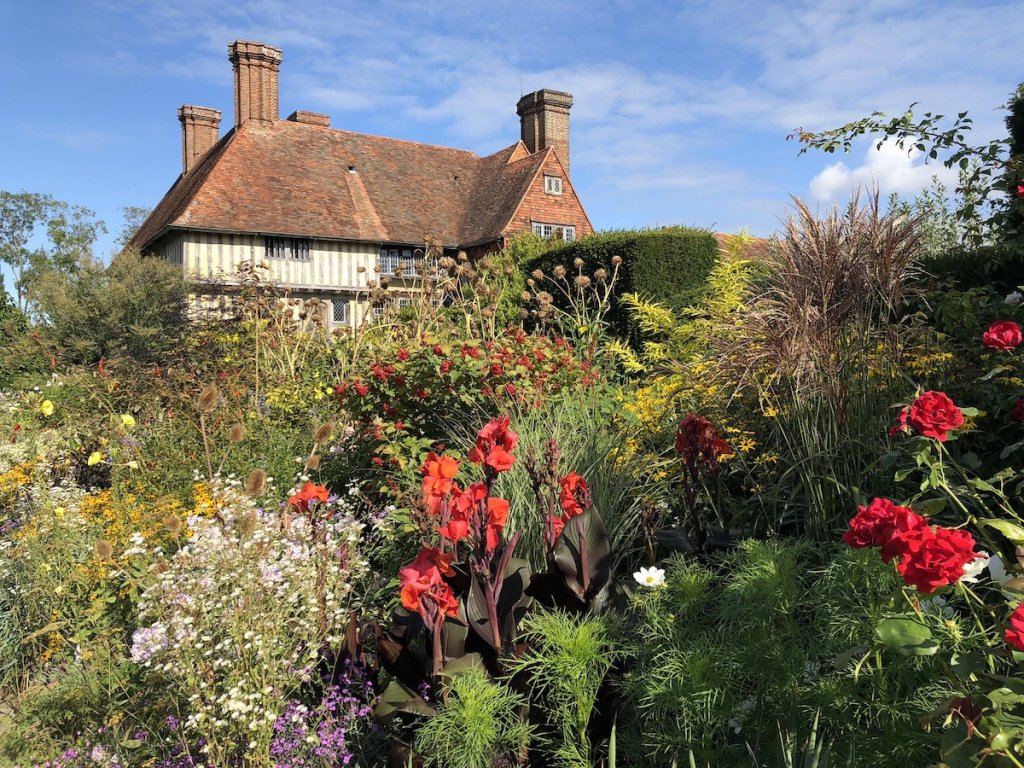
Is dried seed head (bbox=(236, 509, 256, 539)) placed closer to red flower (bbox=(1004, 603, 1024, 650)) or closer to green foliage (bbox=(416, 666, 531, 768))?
green foliage (bbox=(416, 666, 531, 768))

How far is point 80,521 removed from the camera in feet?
14.2

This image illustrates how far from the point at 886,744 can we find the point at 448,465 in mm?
1261

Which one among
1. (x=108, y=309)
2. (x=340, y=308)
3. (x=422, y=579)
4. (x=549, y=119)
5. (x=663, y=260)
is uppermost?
(x=549, y=119)

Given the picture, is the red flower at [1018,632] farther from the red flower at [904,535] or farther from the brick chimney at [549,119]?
the brick chimney at [549,119]

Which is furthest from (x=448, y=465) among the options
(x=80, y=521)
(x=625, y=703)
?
(x=80, y=521)

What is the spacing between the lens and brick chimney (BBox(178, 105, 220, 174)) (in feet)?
97.6

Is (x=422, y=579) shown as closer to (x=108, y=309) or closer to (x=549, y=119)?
(x=108, y=309)

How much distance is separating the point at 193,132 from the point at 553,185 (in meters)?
14.9

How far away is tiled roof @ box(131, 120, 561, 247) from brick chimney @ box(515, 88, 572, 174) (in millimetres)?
995

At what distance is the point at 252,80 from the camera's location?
25781 mm

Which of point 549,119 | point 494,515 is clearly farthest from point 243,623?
point 549,119

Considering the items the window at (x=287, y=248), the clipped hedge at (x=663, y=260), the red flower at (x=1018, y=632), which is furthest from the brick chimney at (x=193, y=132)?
the red flower at (x=1018, y=632)

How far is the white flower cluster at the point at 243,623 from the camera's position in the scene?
228cm

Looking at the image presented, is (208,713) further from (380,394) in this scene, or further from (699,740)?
(380,394)
